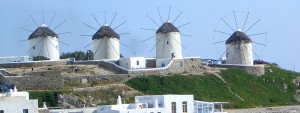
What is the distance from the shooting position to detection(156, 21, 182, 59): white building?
67000mm

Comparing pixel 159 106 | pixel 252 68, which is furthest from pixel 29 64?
pixel 159 106

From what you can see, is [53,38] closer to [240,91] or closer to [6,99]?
[240,91]

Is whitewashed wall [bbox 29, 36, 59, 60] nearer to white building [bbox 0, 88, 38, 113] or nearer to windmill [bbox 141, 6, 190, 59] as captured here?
windmill [bbox 141, 6, 190, 59]

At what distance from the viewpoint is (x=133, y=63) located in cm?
6147

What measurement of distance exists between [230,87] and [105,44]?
10203mm

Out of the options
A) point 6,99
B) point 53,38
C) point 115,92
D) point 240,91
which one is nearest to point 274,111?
point 240,91

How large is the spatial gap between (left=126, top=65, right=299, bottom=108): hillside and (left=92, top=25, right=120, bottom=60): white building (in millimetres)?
7821

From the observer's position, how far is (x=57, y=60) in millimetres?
62438

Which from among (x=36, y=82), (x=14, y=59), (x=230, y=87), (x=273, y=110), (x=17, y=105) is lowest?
(x=273, y=110)

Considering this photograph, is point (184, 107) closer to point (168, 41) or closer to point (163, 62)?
point (163, 62)

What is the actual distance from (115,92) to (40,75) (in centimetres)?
454

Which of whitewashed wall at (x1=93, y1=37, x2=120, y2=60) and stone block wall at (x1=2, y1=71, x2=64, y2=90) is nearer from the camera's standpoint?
stone block wall at (x1=2, y1=71, x2=64, y2=90)

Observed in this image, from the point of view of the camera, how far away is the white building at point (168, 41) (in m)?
67.0

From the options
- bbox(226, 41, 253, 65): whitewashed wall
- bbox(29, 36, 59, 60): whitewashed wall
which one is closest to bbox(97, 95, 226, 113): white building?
bbox(29, 36, 59, 60): whitewashed wall
